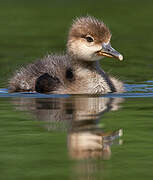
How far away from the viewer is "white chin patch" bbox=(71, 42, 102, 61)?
11445mm

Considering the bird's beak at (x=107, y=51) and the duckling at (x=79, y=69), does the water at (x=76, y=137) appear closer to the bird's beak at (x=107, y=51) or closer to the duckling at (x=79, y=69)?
the duckling at (x=79, y=69)

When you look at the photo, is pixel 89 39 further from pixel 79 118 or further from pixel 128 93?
pixel 79 118

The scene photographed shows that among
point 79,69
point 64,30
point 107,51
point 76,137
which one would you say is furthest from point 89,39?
point 64,30

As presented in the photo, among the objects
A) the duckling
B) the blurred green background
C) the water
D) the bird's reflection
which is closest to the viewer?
the water

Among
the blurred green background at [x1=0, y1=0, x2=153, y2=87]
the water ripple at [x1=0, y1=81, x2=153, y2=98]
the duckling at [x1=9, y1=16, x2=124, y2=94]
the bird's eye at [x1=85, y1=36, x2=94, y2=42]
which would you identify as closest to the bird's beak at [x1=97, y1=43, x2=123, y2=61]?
the duckling at [x1=9, y1=16, x2=124, y2=94]

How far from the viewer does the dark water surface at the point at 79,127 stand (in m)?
6.71

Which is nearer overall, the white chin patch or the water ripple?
the water ripple

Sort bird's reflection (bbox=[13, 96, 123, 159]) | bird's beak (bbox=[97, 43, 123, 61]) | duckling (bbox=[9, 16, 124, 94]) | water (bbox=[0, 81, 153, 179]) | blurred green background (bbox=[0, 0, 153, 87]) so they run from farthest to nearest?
1. blurred green background (bbox=[0, 0, 153, 87])
2. duckling (bbox=[9, 16, 124, 94])
3. bird's beak (bbox=[97, 43, 123, 61])
4. bird's reflection (bbox=[13, 96, 123, 159])
5. water (bbox=[0, 81, 153, 179])

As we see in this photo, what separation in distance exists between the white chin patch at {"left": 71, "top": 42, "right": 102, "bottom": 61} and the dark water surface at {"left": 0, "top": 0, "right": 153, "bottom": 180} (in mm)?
770

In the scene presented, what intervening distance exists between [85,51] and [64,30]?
9.75 meters

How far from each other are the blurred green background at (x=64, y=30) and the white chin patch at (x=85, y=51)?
1.93 metres

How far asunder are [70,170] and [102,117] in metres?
2.63

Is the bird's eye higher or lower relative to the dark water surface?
higher

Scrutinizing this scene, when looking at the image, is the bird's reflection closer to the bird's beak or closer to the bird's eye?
the bird's beak
